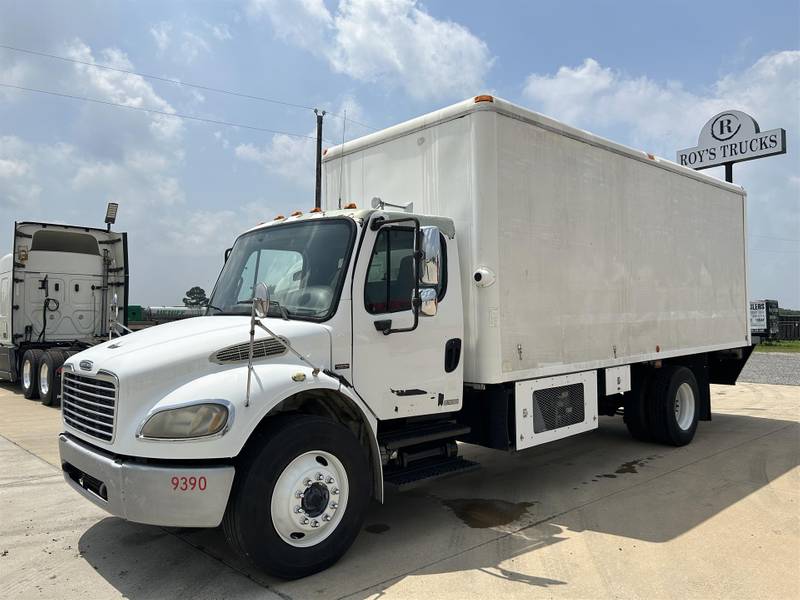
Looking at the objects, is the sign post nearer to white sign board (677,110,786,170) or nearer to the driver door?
white sign board (677,110,786,170)

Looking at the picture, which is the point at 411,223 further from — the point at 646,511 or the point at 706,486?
the point at 706,486

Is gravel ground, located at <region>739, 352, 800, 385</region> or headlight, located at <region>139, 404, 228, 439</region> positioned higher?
headlight, located at <region>139, 404, 228, 439</region>

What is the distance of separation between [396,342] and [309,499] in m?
1.32

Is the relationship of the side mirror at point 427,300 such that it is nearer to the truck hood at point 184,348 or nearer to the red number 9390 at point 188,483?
the truck hood at point 184,348

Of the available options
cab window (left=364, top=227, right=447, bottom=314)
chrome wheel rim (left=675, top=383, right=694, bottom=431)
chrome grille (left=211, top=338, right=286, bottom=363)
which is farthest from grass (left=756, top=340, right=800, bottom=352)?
chrome grille (left=211, top=338, right=286, bottom=363)

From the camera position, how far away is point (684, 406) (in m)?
8.29

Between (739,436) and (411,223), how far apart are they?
21.3ft

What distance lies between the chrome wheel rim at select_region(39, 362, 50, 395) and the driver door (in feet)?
33.1

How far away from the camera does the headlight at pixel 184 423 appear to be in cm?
360

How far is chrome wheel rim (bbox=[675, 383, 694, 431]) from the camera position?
26.8 ft

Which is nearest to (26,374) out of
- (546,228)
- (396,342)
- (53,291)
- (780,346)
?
(53,291)

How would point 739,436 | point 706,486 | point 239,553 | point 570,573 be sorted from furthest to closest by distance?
point 739,436, point 706,486, point 570,573, point 239,553

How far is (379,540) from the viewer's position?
467 cm

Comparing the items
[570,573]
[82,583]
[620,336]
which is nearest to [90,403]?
[82,583]
